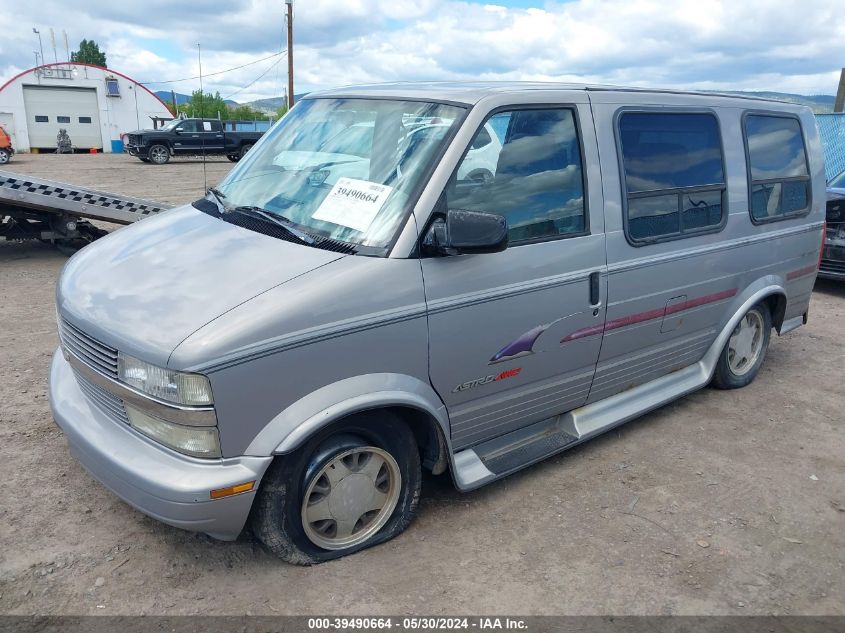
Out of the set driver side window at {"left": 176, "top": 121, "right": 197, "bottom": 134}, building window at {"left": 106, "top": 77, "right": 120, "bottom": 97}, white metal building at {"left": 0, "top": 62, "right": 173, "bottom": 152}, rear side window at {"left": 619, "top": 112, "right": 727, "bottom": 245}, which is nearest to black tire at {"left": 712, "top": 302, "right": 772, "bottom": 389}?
rear side window at {"left": 619, "top": 112, "right": 727, "bottom": 245}

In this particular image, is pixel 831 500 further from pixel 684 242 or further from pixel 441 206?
pixel 441 206

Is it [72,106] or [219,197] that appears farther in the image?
[72,106]

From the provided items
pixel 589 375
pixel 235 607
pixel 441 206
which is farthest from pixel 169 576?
pixel 589 375

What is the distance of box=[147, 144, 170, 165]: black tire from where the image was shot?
28.8 m

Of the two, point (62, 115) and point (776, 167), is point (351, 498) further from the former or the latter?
point (62, 115)

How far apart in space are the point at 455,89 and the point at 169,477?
2248 millimetres

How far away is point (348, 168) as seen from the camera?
3.32m

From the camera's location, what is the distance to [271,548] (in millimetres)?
2951

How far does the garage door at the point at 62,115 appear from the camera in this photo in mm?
46719

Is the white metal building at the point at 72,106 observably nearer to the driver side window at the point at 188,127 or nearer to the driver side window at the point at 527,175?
the driver side window at the point at 188,127

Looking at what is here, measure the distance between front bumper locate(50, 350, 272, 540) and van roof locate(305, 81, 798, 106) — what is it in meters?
1.92

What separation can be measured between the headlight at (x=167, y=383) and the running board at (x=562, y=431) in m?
1.38

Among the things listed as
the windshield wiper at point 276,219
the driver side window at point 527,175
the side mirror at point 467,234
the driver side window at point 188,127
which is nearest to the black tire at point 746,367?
the driver side window at point 527,175

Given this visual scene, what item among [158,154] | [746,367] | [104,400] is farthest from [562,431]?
[158,154]
